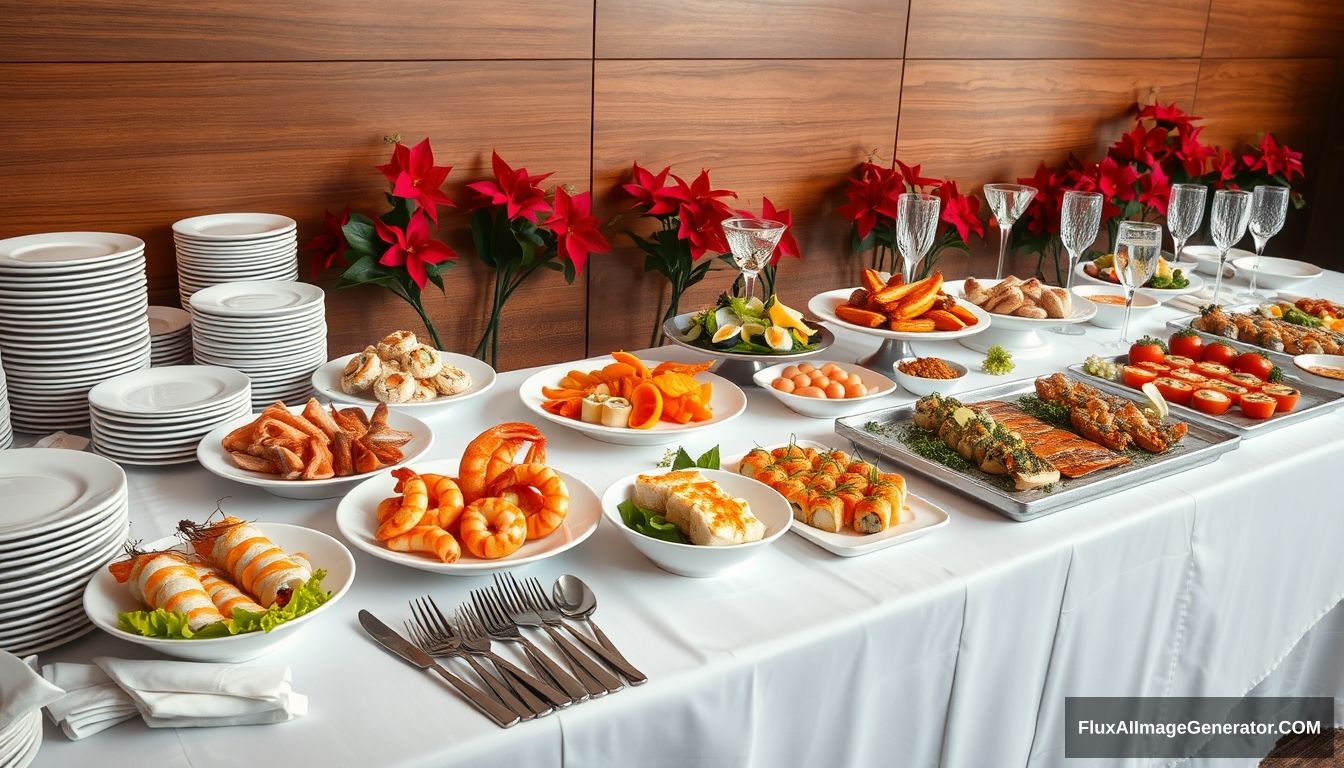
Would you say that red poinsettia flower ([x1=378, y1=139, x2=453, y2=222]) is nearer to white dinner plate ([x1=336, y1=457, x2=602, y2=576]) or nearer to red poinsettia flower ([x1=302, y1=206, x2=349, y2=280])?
red poinsettia flower ([x1=302, y1=206, x2=349, y2=280])

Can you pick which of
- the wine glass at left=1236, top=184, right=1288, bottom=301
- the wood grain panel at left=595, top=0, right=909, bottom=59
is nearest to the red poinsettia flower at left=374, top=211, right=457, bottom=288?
the wood grain panel at left=595, top=0, right=909, bottom=59

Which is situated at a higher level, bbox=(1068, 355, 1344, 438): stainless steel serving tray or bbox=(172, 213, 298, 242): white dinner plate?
bbox=(172, 213, 298, 242): white dinner plate

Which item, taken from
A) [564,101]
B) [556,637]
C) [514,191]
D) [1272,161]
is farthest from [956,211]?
[556,637]

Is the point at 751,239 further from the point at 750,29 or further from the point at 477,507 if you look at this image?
the point at 750,29

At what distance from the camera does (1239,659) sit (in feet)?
5.84

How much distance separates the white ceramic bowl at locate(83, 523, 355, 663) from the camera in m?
1.00

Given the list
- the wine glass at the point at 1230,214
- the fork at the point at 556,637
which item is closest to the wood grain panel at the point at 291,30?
the fork at the point at 556,637

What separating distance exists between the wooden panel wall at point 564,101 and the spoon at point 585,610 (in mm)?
1282

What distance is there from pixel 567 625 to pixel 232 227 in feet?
3.97

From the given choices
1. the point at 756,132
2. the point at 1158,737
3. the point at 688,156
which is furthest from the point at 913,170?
the point at 1158,737

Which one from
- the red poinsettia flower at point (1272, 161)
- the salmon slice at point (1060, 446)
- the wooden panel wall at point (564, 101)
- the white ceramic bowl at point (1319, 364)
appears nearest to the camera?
the salmon slice at point (1060, 446)

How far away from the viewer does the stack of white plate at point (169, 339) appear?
1797mm

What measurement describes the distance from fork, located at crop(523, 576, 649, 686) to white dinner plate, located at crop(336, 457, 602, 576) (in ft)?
0.11

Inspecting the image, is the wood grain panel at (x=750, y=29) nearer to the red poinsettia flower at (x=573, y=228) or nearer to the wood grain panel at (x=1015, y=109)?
the wood grain panel at (x=1015, y=109)
